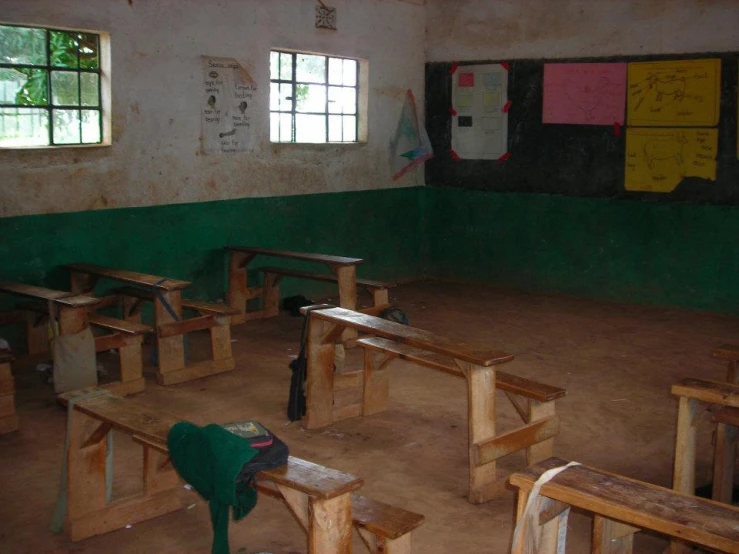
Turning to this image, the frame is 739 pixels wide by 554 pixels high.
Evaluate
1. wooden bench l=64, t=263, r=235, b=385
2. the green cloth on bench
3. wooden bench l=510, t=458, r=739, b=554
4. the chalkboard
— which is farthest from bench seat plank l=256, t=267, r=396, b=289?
wooden bench l=510, t=458, r=739, b=554

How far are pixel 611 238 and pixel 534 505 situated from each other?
6164 mm

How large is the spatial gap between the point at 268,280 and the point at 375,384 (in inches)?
104

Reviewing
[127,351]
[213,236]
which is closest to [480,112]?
[213,236]

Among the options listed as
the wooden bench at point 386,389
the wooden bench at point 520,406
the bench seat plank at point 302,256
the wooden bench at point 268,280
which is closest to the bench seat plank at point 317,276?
the wooden bench at point 268,280

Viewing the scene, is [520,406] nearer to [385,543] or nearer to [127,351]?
[385,543]

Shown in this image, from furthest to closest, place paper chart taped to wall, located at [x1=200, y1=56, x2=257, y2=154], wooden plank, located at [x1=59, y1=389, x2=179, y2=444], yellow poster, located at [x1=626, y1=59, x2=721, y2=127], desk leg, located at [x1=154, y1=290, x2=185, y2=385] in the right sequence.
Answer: yellow poster, located at [x1=626, y1=59, x2=721, y2=127]
paper chart taped to wall, located at [x1=200, y1=56, x2=257, y2=154]
desk leg, located at [x1=154, y1=290, x2=185, y2=385]
wooden plank, located at [x1=59, y1=389, x2=179, y2=444]

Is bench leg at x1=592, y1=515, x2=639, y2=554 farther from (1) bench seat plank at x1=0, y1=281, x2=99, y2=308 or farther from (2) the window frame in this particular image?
(2) the window frame

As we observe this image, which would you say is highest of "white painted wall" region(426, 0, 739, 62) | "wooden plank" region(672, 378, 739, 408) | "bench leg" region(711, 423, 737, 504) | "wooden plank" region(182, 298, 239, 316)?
"white painted wall" region(426, 0, 739, 62)

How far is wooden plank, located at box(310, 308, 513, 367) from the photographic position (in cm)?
375

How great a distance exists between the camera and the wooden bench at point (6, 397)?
15.1ft

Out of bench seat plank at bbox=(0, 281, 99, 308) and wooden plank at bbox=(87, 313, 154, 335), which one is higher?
bench seat plank at bbox=(0, 281, 99, 308)

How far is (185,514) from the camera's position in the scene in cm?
369

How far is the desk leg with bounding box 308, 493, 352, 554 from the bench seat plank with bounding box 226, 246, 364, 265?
393cm

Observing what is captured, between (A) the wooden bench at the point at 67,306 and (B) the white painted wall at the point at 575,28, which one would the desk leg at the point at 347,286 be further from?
(B) the white painted wall at the point at 575,28
